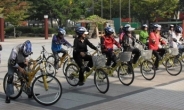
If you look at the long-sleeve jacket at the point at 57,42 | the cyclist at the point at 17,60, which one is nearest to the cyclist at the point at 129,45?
the long-sleeve jacket at the point at 57,42

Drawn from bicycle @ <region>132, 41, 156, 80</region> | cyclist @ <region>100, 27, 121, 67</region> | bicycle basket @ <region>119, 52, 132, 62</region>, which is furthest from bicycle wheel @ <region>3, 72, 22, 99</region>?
bicycle @ <region>132, 41, 156, 80</region>

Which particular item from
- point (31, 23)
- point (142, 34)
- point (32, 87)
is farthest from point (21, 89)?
point (31, 23)

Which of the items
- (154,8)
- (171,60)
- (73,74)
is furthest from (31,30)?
(73,74)

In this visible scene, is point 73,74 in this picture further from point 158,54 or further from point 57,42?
point 158,54

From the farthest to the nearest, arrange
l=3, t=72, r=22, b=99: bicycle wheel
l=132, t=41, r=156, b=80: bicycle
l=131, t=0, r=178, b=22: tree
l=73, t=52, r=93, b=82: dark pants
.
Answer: l=131, t=0, r=178, b=22: tree < l=132, t=41, r=156, b=80: bicycle < l=73, t=52, r=93, b=82: dark pants < l=3, t=72, r=22, b=99: bicycle wheel

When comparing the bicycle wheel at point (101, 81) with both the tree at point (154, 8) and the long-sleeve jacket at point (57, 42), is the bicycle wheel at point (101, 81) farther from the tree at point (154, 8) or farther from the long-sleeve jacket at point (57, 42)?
the tree at point (154, 8)

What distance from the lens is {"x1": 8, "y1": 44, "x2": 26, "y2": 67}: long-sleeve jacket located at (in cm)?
705

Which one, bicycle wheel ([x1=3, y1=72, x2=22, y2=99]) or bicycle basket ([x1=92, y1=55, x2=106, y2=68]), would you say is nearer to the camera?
bicycle wheel ([x1=3, y1=72, x2=22, y2=99])

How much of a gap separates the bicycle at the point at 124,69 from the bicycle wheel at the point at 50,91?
2.04 m

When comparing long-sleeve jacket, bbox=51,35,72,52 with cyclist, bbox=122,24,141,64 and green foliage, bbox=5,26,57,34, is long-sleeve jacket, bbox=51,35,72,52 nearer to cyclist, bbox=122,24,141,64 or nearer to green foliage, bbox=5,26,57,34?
cyclist, bbox=122,24,141,64

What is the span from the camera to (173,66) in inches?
429

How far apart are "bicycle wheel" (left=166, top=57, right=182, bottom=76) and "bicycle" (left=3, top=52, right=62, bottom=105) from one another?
4872mm

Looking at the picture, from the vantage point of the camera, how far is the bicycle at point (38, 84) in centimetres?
706

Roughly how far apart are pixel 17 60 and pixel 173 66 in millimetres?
5696
